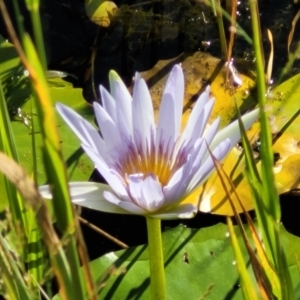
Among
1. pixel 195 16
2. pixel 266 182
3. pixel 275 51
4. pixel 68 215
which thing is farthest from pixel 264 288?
pixel 195 16

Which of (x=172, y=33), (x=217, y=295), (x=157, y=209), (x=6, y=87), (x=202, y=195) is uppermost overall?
(x=172, y=33)

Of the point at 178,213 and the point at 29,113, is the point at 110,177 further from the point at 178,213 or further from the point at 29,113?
the point at 29,113

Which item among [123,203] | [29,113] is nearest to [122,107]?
[123,203]

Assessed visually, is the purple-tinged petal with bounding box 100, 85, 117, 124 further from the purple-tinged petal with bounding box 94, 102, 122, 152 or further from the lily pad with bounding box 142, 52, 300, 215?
the lily pad with bounding box 142, 52, 300, 215

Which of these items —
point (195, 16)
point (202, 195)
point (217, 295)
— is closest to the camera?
point (217, 295)

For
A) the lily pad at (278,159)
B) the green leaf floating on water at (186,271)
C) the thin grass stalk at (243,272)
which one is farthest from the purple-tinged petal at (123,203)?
the lily pad at (278,159)

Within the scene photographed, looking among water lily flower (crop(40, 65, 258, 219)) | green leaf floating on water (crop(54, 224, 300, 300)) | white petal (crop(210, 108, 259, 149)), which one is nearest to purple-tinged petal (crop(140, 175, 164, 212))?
water lily flower (crop(40, 65, 258, 219))

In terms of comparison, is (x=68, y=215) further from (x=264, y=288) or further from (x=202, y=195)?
(x=202, y=195)
